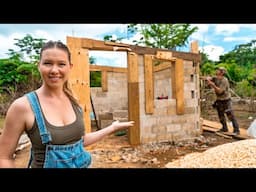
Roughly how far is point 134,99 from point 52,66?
9.60ft

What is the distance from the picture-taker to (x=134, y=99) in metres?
3.67

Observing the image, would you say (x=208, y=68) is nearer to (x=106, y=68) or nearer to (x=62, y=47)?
(x=106, y=68)

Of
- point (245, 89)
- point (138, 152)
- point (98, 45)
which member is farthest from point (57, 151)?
point (245, 89)

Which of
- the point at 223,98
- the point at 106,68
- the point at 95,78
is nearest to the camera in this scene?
the point at 223,98

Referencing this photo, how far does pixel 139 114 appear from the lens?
12.1 feet

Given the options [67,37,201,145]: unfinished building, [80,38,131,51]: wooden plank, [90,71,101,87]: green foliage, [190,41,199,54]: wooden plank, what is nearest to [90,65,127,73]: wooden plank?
[90,71,101,87]: green foliage

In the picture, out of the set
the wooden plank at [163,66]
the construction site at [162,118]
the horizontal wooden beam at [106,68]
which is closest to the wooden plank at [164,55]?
the construction site at [162,118]

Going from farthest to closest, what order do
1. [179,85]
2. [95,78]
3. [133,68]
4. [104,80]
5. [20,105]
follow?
[95,78] < [104,80] < [179,85] < [133,68] < [20,105]

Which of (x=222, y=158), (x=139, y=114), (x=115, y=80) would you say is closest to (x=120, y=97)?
(x=115, y=80)

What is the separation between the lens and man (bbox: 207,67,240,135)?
4.31m

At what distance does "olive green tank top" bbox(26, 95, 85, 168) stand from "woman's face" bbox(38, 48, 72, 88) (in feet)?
0.35

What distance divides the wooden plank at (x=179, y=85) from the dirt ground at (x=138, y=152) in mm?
462
